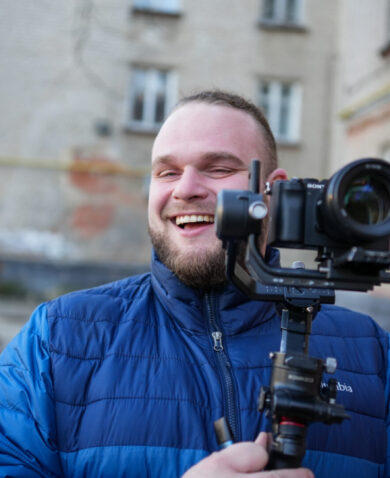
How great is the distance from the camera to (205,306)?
70.7 inches

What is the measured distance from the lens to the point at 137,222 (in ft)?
41.9

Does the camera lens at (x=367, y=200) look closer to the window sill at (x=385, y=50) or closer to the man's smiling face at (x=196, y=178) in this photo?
the man's smiling face at (x=196, y=178)

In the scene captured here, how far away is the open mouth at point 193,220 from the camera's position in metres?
1.80

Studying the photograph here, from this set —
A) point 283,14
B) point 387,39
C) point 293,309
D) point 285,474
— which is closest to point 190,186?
point 293,309

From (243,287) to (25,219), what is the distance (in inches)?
463

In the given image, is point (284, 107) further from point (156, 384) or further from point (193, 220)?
point (156, 384)

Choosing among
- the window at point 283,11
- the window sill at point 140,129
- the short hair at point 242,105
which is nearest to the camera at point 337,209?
the short hair at point 242,105

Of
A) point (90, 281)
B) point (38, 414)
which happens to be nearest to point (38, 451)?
point (38, 414)

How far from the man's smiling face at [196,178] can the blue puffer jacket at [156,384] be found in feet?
0.30

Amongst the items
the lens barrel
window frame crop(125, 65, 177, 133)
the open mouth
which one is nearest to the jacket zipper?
the open mouth

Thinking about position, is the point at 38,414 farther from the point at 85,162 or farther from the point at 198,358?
the point at 85,162

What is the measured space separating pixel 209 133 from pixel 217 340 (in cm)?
66

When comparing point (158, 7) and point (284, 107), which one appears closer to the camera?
point (158, 7)

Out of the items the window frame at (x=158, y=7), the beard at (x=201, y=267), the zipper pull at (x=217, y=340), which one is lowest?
the zipper pull at (x=217, y=340)
